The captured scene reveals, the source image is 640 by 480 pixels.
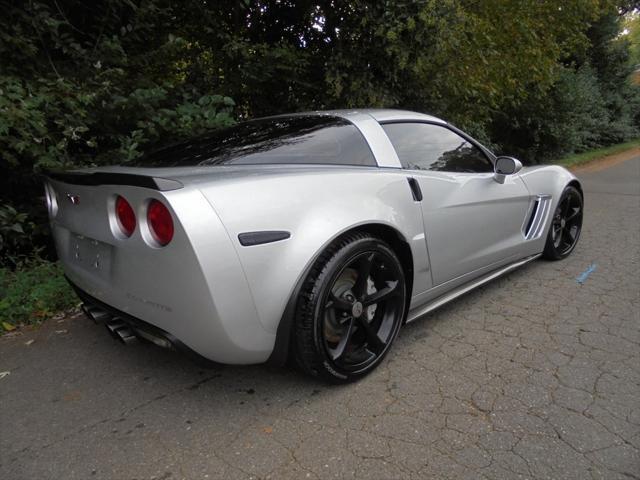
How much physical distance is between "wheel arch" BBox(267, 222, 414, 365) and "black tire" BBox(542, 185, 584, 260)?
2080mm

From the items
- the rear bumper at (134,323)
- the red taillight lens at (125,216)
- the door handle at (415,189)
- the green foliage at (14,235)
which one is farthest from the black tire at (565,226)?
the green foliage at (14,235)

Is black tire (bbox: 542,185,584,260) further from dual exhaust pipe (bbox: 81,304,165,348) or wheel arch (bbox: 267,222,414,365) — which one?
dual exhaust pipe (bbox: 81,304,165,348)

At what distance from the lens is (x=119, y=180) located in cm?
201

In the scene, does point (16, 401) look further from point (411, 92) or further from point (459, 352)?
point (411, 92)

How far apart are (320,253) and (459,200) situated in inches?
49.2

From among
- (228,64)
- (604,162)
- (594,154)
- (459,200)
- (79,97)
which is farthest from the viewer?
(594,154)

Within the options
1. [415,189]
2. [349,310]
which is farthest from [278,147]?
[349,310]

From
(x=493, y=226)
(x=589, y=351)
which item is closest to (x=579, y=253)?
(x=493, y=226)

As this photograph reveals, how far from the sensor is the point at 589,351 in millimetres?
2703

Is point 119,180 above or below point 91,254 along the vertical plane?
above

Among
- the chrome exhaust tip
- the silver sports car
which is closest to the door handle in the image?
the silver sports car

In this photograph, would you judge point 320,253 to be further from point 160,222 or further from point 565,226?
point 565,226

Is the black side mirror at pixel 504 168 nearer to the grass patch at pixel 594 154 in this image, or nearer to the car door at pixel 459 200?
the car door at pixel 459 200

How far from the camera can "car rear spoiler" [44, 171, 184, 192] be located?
73.3 inches
